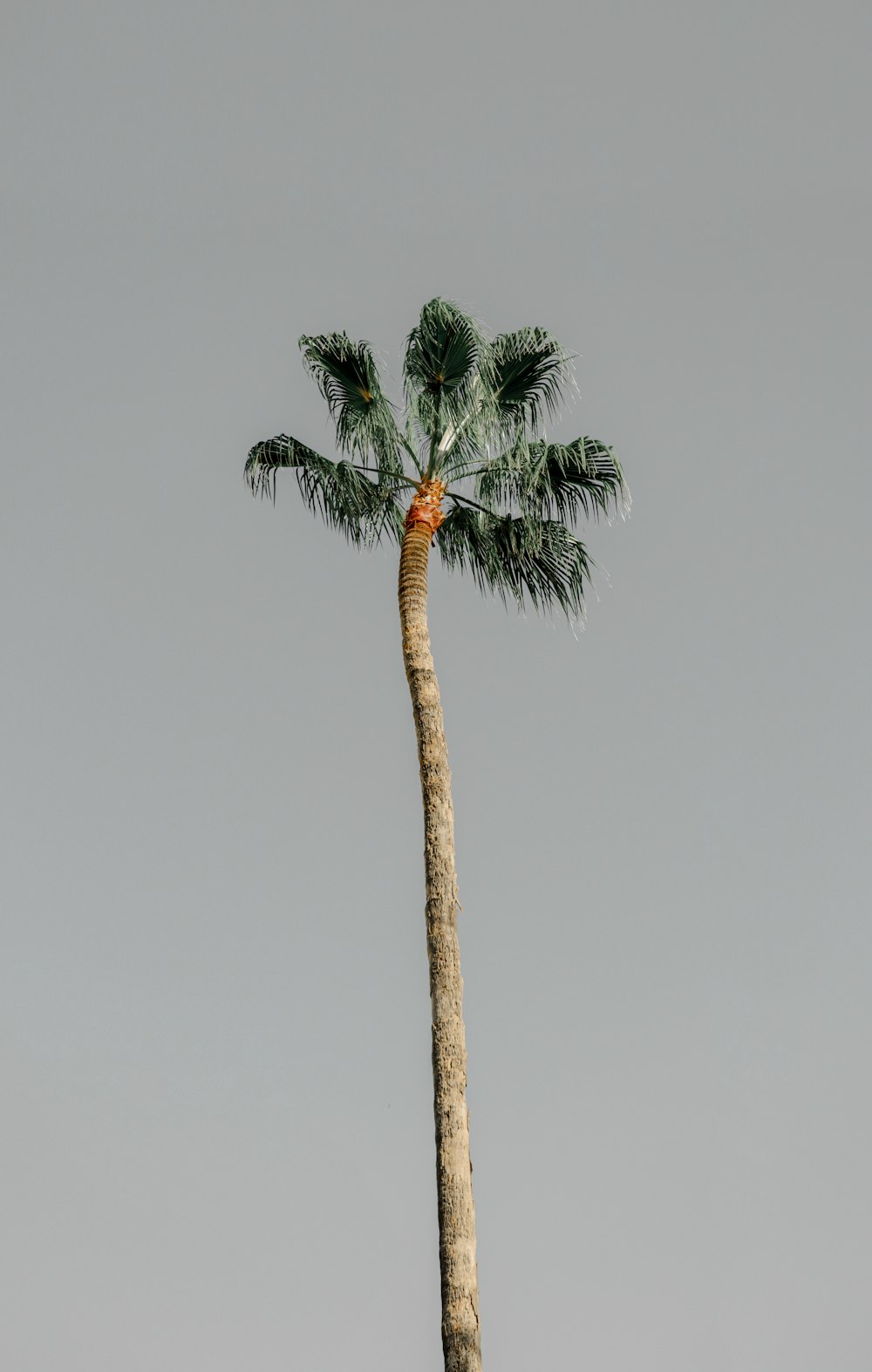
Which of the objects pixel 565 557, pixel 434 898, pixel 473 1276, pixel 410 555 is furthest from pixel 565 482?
pixel 473 1276

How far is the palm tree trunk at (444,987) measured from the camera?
982 centimetres

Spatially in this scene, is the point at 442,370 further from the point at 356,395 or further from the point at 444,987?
the point at 444,987

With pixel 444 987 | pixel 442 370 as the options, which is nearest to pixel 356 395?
pixel 442 370

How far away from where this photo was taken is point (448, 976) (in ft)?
36.6

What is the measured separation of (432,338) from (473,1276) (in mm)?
9086

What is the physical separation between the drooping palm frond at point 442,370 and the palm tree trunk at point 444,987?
1136 millimetres

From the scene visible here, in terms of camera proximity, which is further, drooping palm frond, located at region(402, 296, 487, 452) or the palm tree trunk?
drooping palm frond, located at region(402, 296, 487, 452)

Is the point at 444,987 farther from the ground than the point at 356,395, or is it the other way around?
the point at 356,395

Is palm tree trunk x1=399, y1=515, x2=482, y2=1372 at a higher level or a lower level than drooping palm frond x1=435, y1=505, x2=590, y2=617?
lower

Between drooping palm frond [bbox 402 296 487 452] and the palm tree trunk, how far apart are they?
3.73 ft

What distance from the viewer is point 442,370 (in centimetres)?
1385

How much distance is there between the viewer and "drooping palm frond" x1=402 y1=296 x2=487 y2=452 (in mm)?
13609

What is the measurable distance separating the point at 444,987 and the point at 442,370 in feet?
21.6

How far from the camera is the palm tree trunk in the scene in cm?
982
